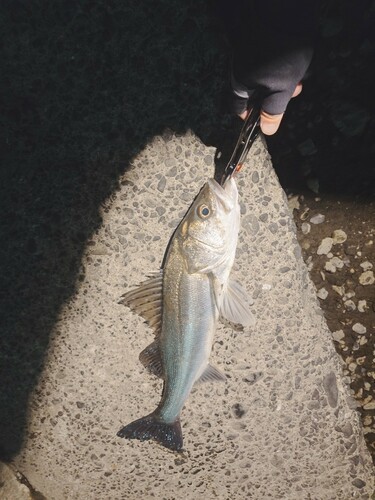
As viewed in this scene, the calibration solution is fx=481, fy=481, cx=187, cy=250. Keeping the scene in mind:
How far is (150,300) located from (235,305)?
44 cm

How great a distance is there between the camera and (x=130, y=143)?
2.59 metres

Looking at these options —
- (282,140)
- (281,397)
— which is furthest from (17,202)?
(281,397)

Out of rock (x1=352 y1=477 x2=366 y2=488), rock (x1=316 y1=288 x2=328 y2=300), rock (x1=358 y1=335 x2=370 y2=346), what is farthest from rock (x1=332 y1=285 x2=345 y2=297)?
rock (x1=352 y1=477 x2=366 y2=488)

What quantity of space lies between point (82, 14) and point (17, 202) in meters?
1.04

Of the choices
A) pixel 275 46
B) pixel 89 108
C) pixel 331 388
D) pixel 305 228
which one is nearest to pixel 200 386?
pixel 331 388

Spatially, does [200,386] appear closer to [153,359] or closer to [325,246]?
[153,359]

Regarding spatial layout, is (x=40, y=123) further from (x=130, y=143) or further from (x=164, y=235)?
(x=164, y=235)

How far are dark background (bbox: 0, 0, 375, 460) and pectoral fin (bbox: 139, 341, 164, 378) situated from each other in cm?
56

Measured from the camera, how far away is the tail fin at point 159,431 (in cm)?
258

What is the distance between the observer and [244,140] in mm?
2307

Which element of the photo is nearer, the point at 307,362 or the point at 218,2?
the point at 218,2

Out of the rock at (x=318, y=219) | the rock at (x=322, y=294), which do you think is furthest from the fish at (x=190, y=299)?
the rock at (x=318, y=219)

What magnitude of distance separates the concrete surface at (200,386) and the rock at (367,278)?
1.08ft

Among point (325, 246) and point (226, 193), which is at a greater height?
point (226, 193)
